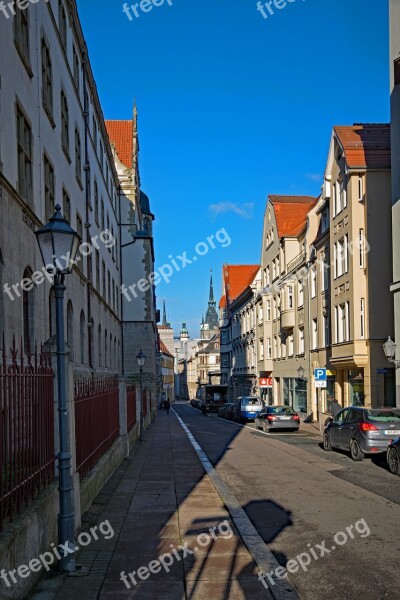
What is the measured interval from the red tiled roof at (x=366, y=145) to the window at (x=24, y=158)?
1630 centimetres

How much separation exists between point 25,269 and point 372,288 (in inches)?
686

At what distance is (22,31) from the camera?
48.4 feet

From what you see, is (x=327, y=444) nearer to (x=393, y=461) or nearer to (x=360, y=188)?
(x=393, y=461)

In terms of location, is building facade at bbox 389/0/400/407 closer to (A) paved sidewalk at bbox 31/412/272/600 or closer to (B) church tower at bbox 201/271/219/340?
(A) paved sidewalk at bbox 31/412/272/600

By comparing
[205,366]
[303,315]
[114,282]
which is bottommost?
[205,366]

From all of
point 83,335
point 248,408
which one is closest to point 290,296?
point 248,408

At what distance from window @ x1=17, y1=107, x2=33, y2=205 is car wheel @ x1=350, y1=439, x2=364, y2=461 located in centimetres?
1052

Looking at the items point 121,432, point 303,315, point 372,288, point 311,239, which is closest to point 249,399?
point 303,315

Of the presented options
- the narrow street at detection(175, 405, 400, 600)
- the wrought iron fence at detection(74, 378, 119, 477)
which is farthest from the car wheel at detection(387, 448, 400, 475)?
the wrought iron fence at detection(74, 378, 119, 477)

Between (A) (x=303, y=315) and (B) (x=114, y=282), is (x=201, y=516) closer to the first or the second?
(A) (x=303, y=315)

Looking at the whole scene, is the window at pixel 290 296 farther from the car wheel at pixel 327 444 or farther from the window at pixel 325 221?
the car wheel at pixel 327 444

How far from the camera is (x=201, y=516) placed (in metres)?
9.68

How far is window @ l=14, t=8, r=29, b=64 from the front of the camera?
13.9 m

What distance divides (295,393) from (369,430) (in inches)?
994
